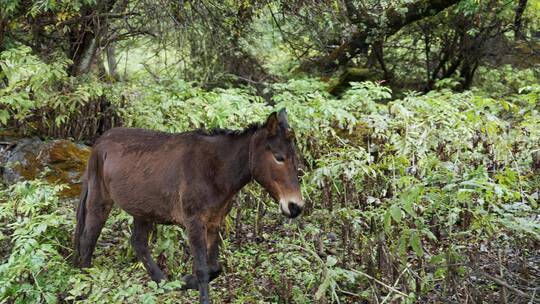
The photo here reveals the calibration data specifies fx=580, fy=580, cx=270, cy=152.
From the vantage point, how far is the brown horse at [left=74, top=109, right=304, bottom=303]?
189 inches

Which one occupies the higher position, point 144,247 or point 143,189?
point 143,189

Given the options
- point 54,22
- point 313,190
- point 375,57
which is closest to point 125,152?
point 313,190

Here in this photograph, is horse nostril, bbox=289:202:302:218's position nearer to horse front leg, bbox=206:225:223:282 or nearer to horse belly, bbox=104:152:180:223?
→ horse front leg, bbox=206:225:223:282

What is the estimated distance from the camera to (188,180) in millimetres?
5137

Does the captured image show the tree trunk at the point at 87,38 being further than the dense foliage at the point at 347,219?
Yes

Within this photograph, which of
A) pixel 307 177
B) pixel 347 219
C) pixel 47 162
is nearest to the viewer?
pixel 347 219

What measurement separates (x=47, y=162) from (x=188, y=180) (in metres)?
4.06

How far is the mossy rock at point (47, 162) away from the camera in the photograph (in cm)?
821

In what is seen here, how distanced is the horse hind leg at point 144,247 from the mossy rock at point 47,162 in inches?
Answer: 99.9

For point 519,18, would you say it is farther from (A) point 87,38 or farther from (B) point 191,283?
(B) point 191,283

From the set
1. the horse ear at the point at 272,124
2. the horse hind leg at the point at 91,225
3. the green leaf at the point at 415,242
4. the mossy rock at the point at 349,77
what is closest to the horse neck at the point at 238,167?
the horse ear at the point at 272,124

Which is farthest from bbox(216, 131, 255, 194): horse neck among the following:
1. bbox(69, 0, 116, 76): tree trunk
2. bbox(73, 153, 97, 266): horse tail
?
bbox(69, 0, 116, 76): tree trunk

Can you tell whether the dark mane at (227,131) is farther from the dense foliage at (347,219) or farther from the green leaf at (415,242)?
the green leaf at (415,242)

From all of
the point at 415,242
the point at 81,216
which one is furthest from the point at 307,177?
the point at 81,216
